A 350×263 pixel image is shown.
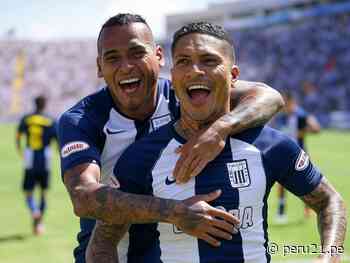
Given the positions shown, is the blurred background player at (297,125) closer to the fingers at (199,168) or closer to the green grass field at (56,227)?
the green grass field at (56,227)

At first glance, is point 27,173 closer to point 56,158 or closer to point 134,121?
point 134,121

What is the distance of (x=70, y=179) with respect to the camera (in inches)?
126

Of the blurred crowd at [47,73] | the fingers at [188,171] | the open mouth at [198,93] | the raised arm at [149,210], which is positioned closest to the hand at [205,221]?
the raised arm at [149,210]

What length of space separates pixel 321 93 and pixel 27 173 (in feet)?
116

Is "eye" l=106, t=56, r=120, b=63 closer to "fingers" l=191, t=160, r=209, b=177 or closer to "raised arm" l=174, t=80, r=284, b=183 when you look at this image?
"raised arm" l=174, t=80, r=284, b=183

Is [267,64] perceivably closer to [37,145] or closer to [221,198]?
[37,145]

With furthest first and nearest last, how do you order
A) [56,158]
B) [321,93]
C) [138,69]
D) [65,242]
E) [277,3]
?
[277,3] → [321,93] → [56,158] → [65,242] → [138,69]

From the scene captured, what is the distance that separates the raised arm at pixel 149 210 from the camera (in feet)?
9.22

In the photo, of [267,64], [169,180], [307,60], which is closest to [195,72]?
[169,180]

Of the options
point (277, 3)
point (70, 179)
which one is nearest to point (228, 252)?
point (70, 179)

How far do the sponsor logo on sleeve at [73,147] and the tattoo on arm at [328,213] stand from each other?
1.10m

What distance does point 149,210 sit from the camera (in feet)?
9.43

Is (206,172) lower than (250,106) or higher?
lower

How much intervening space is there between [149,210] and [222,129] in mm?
521
